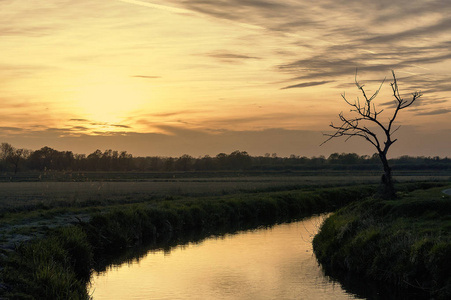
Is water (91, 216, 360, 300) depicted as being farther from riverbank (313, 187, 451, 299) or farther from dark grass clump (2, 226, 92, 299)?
dark grass clump (2, 226, 92, 299)

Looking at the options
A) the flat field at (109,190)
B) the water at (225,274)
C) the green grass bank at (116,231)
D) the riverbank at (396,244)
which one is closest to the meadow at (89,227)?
the green grass bank at (116,231)

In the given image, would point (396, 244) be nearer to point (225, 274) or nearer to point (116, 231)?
point (225, 274)

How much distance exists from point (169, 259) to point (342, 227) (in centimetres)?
864

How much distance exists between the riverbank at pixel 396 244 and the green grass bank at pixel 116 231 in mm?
10223

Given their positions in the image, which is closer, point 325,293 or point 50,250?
point 325,293

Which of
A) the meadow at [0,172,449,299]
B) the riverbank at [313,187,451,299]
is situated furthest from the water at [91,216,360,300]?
the meadow at [0,172,449,299]

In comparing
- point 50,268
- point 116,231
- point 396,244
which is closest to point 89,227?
point 116,231

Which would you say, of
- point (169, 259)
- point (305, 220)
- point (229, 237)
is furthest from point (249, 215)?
point (169, 259)

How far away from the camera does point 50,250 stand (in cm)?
2120

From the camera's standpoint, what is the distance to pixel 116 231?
3105cm

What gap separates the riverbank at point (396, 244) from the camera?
17016 mm

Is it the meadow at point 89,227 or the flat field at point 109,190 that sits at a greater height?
the flat field at point 109,190

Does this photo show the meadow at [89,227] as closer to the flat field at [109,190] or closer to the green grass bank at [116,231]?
the green grass bank at [116,231]

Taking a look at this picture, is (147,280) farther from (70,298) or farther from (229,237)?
(229,237)
